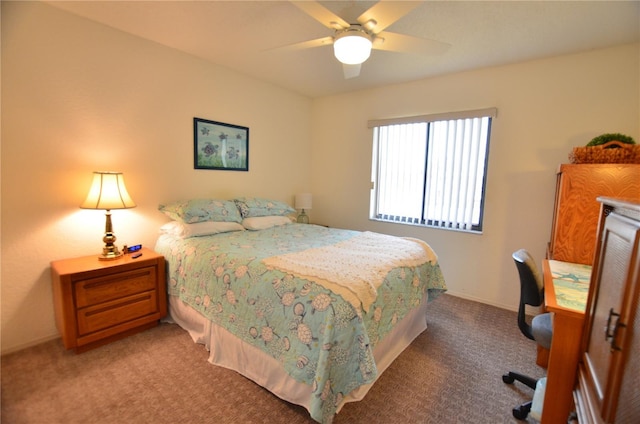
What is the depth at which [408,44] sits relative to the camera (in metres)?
1.89

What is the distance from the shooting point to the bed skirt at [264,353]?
5.37 feet

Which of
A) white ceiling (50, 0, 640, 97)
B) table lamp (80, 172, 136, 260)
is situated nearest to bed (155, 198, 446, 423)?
table lamp (80, 172, 136, 260)

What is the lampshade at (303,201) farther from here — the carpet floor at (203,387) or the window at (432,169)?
the carpet floor at (203,387)

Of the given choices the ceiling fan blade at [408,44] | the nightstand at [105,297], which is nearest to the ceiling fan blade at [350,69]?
the ceiling fan blade at [408,44]

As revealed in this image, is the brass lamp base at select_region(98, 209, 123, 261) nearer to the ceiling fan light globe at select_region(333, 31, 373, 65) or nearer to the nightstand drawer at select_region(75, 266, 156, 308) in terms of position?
the nightstand drawer at select_region(75, 266, 156, 308)

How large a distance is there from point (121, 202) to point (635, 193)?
3.75m

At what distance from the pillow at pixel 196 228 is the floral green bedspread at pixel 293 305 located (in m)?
0.06

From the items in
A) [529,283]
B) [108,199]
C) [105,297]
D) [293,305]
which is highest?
[108,199]

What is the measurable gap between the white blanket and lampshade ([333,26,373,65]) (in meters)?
1.40

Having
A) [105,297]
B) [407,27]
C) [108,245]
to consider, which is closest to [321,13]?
[407,27]

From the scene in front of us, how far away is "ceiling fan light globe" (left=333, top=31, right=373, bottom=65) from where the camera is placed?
1.71 m

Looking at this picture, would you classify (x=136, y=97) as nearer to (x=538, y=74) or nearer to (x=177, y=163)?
(x=177, y=163)

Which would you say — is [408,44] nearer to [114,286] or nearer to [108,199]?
[108,199]

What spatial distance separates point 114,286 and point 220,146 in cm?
181
